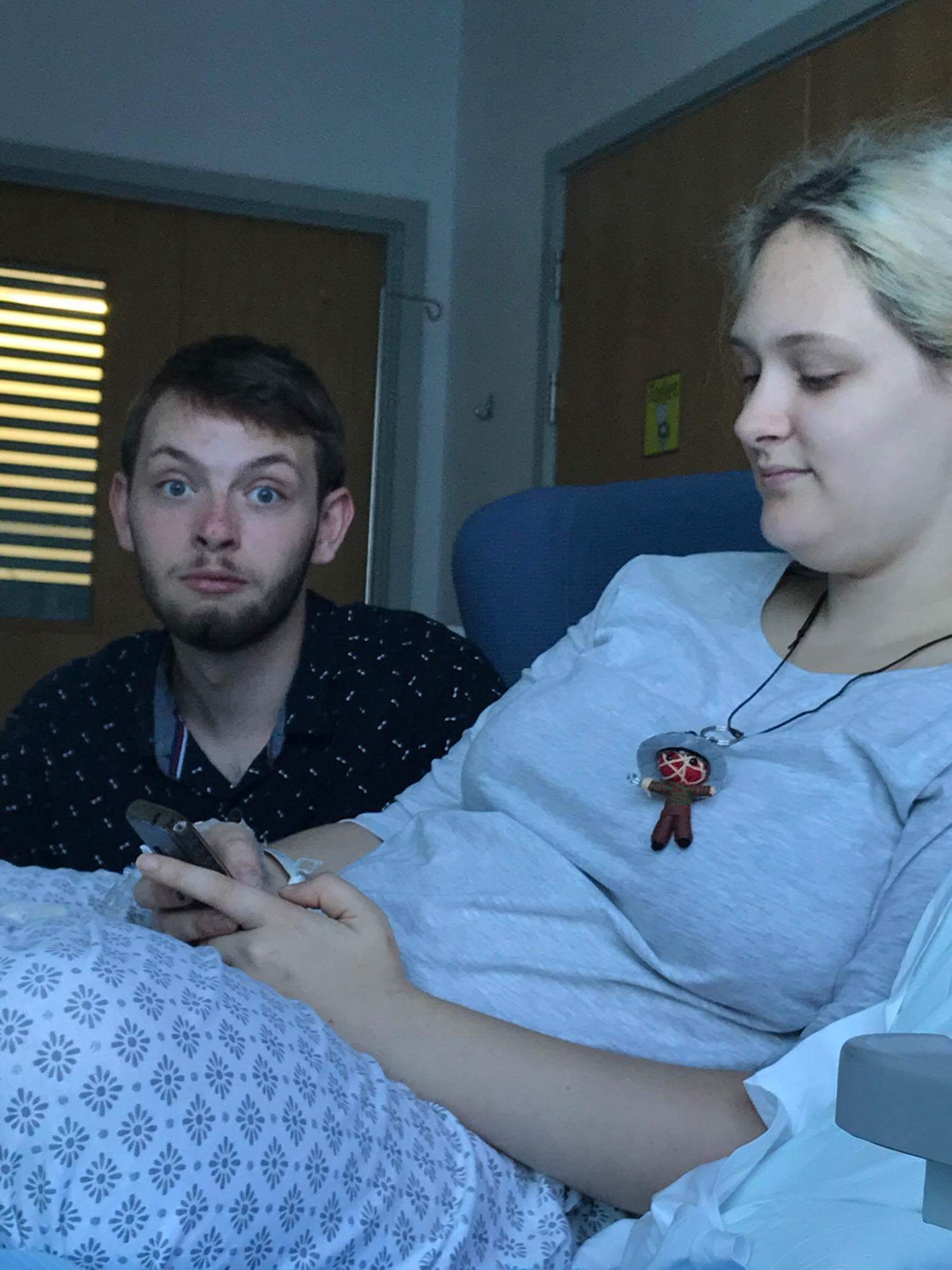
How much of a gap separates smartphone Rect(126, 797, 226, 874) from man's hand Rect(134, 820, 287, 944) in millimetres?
18

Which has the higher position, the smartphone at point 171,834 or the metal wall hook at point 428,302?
the metal wall hook at point 428,302

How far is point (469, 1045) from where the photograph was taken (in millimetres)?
804

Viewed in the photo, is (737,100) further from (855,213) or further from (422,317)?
(855,213)

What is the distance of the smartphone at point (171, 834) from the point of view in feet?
2.98

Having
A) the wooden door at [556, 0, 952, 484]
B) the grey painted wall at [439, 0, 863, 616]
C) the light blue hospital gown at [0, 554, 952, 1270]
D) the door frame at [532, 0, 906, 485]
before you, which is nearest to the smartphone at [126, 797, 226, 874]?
the light blue hospital gown at [0, 554, 952, 1270]

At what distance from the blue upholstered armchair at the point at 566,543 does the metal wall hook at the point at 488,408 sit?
6.56ft

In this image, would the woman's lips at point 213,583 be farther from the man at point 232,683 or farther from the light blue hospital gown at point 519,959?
the light blue hospital gown at point 519,959

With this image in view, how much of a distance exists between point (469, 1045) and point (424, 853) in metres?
0.23

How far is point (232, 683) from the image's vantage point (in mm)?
1459

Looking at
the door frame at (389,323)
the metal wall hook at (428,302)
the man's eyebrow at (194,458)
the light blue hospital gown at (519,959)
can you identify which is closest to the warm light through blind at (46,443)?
the door frame at (389,323)

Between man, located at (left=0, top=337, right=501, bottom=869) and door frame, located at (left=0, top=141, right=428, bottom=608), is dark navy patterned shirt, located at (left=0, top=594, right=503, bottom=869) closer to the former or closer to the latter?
man, located at (left=0, top=337, right=501, bottom=869)

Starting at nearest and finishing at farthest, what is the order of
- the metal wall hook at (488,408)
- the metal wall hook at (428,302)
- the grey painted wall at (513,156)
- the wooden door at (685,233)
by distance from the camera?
the wooden door at (685,233), the grey painted wall at (513,156), the metal wall hook at (488,408), the metal wall hook at (428,302)

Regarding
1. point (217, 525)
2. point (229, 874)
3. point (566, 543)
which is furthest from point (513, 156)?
point (229, 874)

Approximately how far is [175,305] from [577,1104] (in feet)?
10.3
